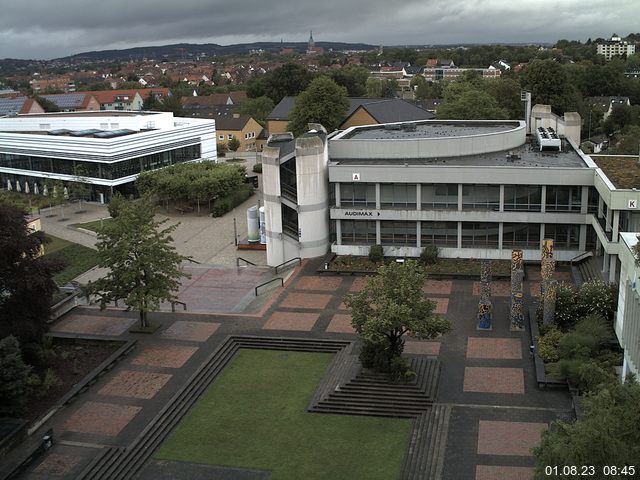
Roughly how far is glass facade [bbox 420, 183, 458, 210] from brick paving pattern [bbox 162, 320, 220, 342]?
15.6 metres

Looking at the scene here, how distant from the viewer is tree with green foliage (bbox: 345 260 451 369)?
27016 mm

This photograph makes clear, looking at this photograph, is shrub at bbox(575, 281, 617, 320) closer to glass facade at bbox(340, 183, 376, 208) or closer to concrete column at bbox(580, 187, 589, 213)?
concrete column at bbox(580, 187, 589, 213)

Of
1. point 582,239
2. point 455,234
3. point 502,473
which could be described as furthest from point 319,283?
point 502,473

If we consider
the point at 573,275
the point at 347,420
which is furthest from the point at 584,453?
the point at 573,275

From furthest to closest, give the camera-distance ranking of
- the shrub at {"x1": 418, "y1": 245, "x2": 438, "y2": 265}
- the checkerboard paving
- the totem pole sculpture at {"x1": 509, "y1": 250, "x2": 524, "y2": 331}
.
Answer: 1. the shrub at {"x1": 418, "y1": 245, "x2": 438, "y2": 265}
2. the checkerboard paving
3. the totem pole sculpture at {"x1": 509, "y1": 250, "x2": 524, "y2": 331}

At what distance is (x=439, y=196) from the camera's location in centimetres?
4316

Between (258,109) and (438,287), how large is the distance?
7842cm

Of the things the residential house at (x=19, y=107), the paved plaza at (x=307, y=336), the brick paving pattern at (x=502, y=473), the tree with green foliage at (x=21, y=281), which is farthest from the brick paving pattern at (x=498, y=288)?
the residential house at (x=19, y=107)

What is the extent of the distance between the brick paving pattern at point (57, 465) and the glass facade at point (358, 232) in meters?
24.3

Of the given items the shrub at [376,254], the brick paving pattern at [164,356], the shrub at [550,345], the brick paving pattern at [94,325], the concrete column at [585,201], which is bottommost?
the brick paving pattern at [164,356]

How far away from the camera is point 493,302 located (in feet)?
121

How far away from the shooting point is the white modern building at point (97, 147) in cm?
6788

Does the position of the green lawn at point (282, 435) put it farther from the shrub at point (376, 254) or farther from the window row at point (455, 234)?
the window row at point (455, 234)

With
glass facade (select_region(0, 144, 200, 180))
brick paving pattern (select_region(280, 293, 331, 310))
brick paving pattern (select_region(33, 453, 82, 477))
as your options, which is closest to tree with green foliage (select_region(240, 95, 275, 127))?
glass facade (select_region(0, 144, 200, 180))
